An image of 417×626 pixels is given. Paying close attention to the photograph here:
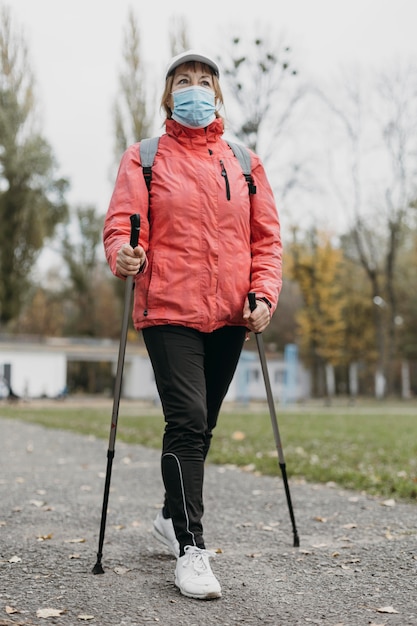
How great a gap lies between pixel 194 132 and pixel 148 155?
24cm

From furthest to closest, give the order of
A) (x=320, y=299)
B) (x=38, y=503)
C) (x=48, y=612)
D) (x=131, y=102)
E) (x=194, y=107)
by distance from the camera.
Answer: (x=320, y=299)
(x=131, y=102)
(x=38, y=503)
(x=194, y=107)
(x=48, y=612)

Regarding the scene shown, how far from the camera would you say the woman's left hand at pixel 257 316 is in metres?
3.28

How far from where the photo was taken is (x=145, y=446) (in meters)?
9.94

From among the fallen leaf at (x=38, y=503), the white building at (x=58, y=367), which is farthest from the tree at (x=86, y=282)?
the fallen leaf at (x=38, y=503)

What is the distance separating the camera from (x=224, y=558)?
11.6 feet

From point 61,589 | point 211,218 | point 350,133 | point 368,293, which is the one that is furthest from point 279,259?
point 368,293

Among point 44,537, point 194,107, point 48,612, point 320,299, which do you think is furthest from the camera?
point 320,299

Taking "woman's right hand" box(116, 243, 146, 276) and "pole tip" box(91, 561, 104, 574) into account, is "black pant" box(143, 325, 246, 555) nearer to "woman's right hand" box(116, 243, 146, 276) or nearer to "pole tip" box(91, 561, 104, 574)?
"woman's right hand" box(116, 243, 146, 276)

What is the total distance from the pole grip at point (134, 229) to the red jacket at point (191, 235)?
0.41ft

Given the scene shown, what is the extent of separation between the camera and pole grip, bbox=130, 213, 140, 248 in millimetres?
3102

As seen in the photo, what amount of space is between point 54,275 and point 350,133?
83.1ft

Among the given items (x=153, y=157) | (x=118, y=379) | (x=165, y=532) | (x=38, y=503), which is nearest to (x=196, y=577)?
(x=165, y=532)

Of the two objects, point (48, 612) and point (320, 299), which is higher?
point (320, 299)

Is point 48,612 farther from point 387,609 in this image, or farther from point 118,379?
point 387,609
